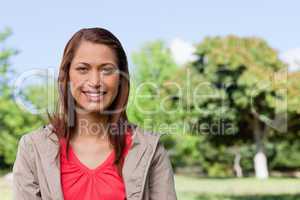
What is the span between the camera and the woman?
5.49ft

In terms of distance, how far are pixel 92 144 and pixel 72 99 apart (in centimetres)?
16

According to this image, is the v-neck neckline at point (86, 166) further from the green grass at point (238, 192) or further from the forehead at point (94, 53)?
the green grass at point (238, 192)

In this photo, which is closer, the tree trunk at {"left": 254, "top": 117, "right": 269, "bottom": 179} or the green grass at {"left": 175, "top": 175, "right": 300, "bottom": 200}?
the green grass at {"left": 175, "top": 175, "right": 300, "bottom": 200}

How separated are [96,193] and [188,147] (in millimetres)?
37274

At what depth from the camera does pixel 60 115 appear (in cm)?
180

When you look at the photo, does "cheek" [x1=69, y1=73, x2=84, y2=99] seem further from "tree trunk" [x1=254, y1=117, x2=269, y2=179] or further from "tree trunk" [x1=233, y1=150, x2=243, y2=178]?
"tree trunk" [x1=233, y1=150, x2=243, y2=178]

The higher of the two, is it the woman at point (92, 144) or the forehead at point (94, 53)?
the forehead at point (94, 53)

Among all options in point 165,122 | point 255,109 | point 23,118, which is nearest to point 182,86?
point 255,109

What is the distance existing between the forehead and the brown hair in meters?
0.01

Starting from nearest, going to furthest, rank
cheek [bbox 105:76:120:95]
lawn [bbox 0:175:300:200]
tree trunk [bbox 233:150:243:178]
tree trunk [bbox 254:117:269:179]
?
cheek [bbox 105:76:120:95] → lawn [bbox 0:175:300:200] → tree trunk [bbox 254:117:269:179] → tree trunk [bbox 233:150:243:178]

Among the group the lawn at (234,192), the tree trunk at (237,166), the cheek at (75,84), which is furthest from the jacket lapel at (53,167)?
the tree trunk at (237,166)

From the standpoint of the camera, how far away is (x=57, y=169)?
168 cm

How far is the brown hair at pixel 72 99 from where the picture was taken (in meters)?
1.75

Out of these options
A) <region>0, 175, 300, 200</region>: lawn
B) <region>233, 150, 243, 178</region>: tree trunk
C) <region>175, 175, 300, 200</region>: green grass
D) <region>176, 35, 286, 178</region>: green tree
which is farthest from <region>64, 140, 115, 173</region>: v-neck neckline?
<region>233, 150, 243, 178</region>: tree trunk
